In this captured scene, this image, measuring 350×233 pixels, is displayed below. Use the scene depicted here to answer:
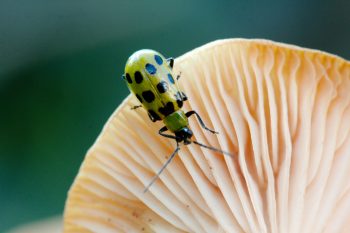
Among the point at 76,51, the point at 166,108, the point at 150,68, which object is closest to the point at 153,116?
the point at 166,108

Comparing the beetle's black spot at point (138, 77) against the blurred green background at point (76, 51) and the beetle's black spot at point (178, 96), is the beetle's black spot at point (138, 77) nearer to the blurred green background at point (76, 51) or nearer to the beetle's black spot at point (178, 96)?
the beetle's black spot at point (178, 96)

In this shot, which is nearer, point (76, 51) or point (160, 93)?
point (160, 93)

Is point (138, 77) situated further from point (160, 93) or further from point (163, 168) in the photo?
point (163, 168)

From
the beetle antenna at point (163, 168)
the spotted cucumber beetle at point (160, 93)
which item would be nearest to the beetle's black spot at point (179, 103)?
the spotted cucumber beetle at point (160, 93)

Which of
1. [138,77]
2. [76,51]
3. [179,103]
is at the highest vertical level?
[76,51]

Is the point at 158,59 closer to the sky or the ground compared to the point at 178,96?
closer to the sky

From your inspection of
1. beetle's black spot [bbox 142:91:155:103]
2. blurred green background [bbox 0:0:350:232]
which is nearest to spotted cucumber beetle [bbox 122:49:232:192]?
beetle's black spot [bbox 142:91:155:103]

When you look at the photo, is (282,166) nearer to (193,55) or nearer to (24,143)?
(193,55)
